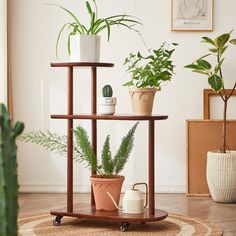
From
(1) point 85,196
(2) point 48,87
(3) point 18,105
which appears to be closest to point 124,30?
(2) point 48,87

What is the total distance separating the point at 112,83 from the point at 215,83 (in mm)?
870

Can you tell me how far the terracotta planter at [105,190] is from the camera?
326 centimetres

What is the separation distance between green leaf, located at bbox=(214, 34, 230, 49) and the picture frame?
0.38 m

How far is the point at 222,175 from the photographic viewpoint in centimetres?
413

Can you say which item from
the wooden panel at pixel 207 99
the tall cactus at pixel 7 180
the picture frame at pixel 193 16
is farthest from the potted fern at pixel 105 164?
the tall cactus at pixel 7 180

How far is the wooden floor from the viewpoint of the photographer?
11.8 ft

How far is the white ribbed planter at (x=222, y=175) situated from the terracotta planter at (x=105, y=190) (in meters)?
1.09

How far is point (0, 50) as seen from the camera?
4.14m

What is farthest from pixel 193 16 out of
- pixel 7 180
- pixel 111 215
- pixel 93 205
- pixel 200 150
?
pixel 7 180

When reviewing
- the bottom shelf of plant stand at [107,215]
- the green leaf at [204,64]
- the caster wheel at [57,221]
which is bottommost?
the caster wheel at [57,221]

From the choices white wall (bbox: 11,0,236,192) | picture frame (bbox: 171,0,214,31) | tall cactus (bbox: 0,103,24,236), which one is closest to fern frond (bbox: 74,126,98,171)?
white wall (bbox: 11,0,236,192)

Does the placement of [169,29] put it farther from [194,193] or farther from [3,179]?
[3,179]

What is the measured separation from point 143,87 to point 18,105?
155 cm

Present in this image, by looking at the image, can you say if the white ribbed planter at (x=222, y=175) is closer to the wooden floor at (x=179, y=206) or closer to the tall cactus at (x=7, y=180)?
the wooden floor at (x=179, y=206)
